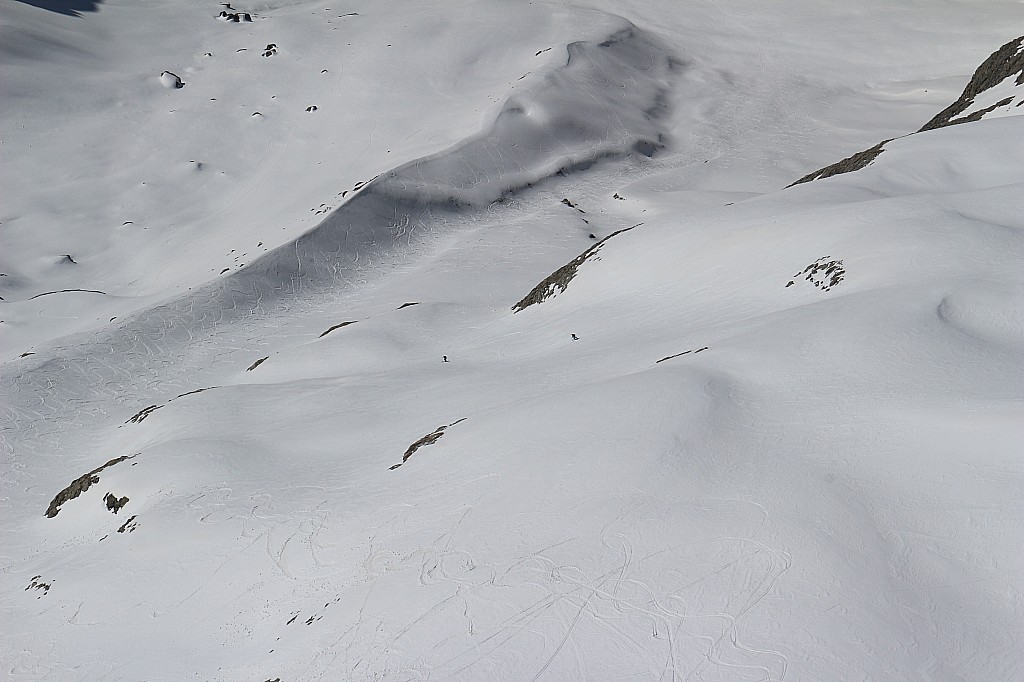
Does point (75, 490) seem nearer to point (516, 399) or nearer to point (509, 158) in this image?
point (516, 399)

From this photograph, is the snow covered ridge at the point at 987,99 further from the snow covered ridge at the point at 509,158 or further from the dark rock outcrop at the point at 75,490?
the dark rock outcrop at the point at 75,490

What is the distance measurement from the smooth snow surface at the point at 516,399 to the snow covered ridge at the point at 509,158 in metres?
0.16

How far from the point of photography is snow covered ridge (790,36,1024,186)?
22.7 meters

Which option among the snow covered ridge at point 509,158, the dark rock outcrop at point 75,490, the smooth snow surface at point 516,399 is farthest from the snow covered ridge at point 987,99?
the dark rock outcrop at point 75,490

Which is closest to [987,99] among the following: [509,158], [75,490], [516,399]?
[509,158]

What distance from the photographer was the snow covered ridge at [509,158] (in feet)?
→ 99.8

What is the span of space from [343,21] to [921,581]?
52558 millimetres

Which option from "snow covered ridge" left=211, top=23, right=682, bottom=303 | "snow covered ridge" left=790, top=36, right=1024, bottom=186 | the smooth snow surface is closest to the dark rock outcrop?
the smooth snow surface

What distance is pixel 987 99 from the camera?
26766 millimetres

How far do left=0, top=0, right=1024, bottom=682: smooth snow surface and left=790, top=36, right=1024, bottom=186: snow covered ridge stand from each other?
76cm

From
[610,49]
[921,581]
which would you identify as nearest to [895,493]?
[921,581]

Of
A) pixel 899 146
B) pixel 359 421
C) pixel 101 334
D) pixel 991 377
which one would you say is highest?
pixel 991 377

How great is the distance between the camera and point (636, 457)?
9000 millimetres

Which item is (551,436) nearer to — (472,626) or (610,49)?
(472,626)
